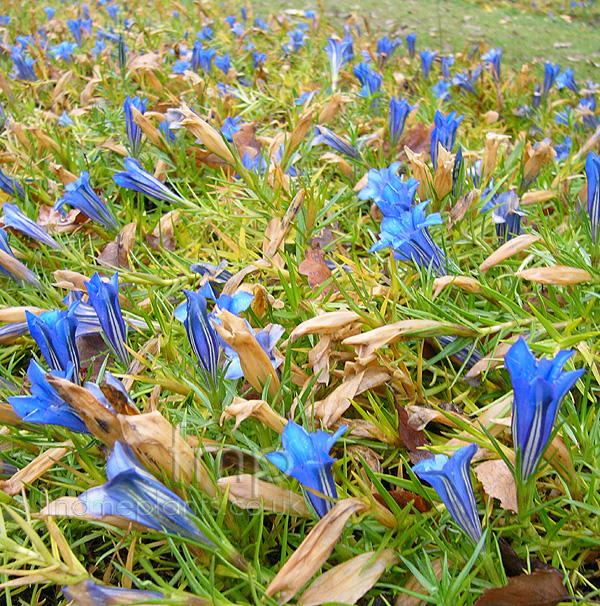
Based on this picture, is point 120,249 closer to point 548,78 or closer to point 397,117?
point 397,117

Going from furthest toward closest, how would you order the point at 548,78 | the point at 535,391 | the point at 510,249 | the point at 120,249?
the point at 548,78 < the point at 120,249 < the point at 510,249 < the point at 535,391

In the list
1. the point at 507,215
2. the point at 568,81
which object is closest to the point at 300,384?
the point at 507,215

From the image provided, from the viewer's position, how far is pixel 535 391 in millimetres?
742

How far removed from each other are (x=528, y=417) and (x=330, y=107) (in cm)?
172

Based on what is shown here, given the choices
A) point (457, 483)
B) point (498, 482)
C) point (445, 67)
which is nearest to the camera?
point (457, 483)

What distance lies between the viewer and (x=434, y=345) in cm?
131

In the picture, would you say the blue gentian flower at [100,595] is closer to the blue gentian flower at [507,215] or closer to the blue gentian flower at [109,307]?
the blue gentian flower at [109,307]

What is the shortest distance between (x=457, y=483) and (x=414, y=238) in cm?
59

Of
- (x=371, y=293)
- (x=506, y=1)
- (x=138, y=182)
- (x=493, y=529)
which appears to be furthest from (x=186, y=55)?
(x=506, y=1)

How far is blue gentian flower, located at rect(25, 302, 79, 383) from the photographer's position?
1059mm

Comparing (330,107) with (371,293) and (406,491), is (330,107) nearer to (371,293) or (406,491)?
(371,293)

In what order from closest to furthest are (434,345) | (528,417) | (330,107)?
(528,417) → (434,345) → (330,107)

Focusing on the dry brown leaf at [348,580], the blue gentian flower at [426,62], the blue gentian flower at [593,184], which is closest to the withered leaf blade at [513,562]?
the dry brown leaf at [348,580]

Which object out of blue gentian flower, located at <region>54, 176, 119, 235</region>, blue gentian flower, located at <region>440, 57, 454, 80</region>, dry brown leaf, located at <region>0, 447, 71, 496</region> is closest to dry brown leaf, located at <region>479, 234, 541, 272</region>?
dry brown leaf, located at <region>0, 447, 71, 496</region>
